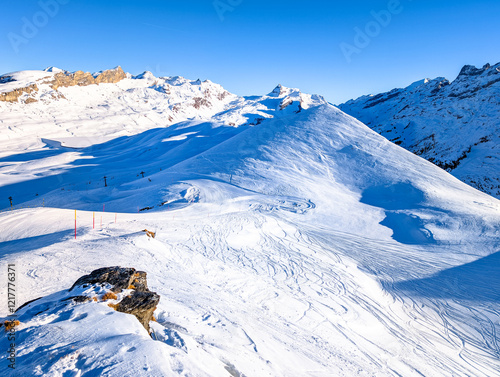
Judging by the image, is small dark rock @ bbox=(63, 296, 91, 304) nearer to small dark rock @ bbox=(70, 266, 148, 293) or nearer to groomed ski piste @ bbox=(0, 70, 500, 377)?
groomed ski piste @ bbox=(0, 70, 500, 377)

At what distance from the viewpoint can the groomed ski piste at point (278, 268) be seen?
4.83 m

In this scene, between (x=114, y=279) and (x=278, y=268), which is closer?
(x=114, y=279)

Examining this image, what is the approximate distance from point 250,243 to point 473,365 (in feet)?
33.6

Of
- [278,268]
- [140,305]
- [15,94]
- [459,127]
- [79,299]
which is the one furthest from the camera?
[15,94]

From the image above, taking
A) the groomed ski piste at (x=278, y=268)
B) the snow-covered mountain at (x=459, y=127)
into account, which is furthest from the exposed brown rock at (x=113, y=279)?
the snow-covered mountain at (x=459, y=127)

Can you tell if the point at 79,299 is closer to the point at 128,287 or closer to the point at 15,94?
the point at 128,287

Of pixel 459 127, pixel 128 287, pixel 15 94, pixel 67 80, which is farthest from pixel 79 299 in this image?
pixel 67 80

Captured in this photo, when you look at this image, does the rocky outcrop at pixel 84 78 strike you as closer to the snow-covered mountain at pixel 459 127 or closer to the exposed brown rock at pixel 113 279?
the snow-covered mountain at pixel 459 127

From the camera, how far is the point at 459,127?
52.2 m

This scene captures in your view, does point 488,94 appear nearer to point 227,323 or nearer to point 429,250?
point 429,250

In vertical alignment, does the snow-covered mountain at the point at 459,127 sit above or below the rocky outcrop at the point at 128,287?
above

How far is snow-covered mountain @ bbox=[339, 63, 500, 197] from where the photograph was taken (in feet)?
129

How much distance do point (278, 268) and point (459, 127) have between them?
5932 cm

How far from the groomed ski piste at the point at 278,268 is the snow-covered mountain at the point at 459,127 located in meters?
17.6
